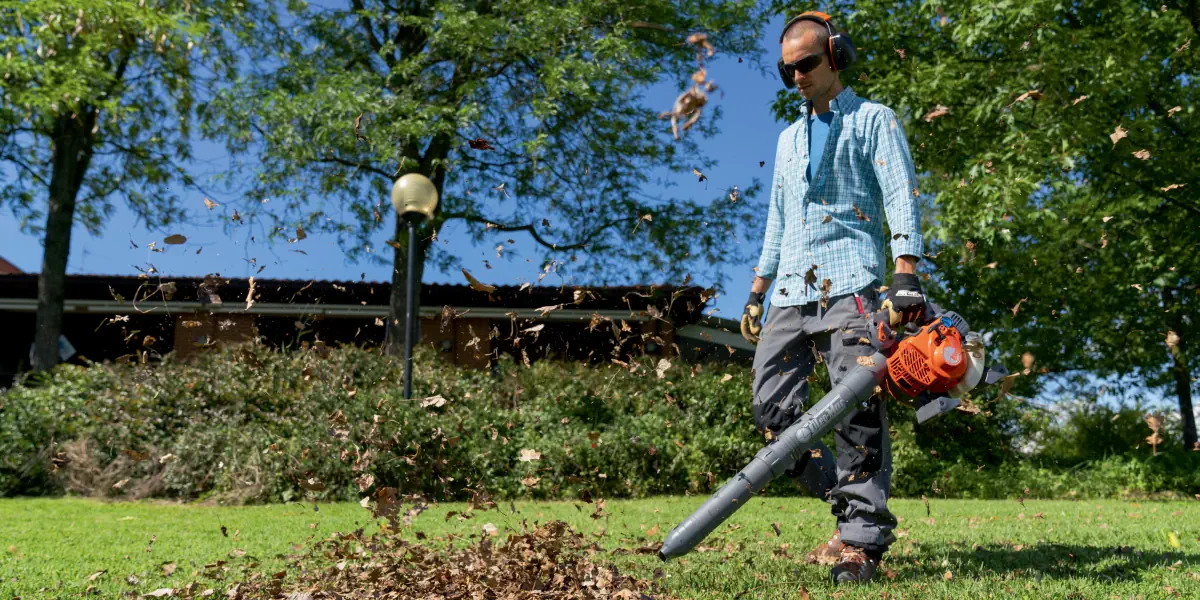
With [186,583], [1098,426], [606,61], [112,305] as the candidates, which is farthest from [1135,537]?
[112,305]

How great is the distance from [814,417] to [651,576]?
1085 millimetres

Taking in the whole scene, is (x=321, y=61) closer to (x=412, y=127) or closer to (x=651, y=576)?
Answer: (x=412, y=127)

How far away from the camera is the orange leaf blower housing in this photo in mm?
3408

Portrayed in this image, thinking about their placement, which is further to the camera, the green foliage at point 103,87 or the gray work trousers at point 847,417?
the green foliage at point 103,87

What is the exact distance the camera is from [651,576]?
3.89 metres

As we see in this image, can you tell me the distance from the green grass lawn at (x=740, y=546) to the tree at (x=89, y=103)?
8.57 metres

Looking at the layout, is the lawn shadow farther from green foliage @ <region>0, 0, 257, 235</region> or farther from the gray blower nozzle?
green foliage @ <region>0, 0, 257, 235</region>

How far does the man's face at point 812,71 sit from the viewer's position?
4.03m

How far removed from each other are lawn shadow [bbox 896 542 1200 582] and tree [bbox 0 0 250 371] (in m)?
14.5

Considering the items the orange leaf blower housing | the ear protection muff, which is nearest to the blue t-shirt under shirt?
the ear protection muff

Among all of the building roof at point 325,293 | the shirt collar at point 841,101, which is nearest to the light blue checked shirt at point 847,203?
the shirt collar at point 841,101

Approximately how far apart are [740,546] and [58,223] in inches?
601

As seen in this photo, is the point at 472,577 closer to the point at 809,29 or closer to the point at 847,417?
the point at 847,417

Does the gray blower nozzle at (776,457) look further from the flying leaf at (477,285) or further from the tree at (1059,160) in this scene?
the tree at (1059,160)
